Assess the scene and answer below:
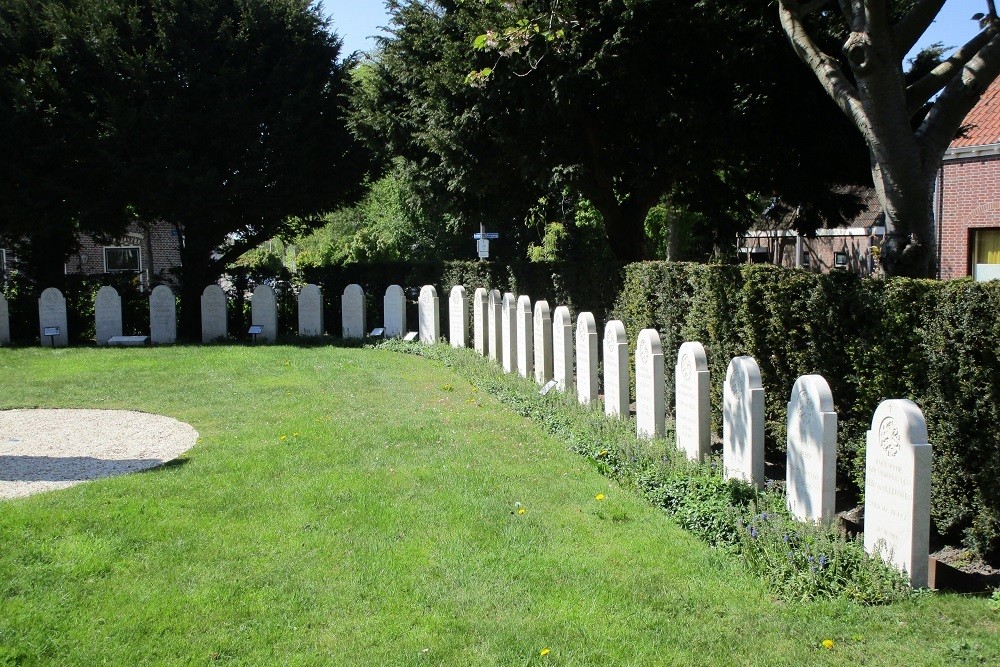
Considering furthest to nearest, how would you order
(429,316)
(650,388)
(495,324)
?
(429,316) → (495,324) → (650,388)

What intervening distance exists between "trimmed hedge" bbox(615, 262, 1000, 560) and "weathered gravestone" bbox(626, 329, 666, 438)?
877 millimetres

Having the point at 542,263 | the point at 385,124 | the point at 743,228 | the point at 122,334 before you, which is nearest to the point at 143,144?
the point at 122,334

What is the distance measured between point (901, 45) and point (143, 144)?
1627 cm

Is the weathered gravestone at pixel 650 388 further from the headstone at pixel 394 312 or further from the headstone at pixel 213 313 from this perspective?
the headstone at pixel 213 313

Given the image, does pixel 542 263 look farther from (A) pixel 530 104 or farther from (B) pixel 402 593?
(B) pixel 402 593

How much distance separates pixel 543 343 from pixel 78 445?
5802mm

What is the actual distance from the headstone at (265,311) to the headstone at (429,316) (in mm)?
3597

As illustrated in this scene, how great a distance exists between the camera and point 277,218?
21641mm

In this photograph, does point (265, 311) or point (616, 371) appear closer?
point (616, 371)

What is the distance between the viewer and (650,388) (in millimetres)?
8547

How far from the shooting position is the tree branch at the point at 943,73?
27.2 ft

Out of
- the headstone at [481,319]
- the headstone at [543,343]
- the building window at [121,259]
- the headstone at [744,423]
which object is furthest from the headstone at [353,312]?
the building window at [121,259]

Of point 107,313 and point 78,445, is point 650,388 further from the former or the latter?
point 107,313

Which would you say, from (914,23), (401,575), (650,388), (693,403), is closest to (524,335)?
(650,388)
